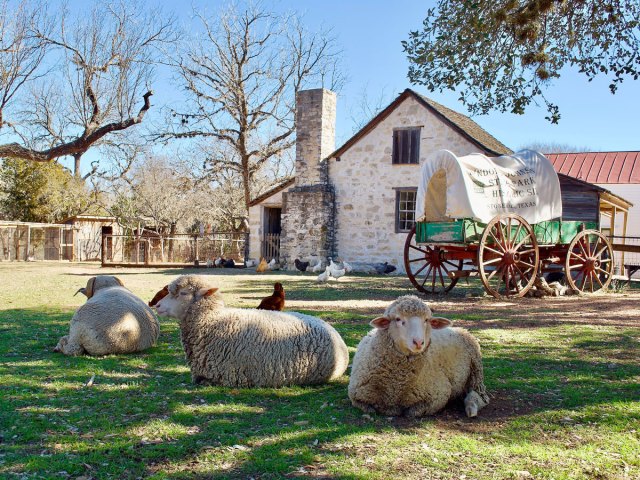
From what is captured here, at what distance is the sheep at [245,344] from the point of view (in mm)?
5402

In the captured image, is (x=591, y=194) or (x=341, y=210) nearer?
(x=591, y=194)

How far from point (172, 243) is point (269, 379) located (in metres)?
26.9

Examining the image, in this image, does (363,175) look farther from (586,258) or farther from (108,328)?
(108,328)

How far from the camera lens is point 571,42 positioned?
29.5ft

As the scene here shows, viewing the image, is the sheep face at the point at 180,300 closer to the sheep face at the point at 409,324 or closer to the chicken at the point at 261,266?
the sheep face at the point at 409,324

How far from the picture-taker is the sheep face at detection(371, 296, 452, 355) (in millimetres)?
4371

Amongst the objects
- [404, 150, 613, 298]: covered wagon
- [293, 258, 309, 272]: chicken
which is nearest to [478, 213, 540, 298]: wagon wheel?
[404, 150, 613, 298]: covered wagon

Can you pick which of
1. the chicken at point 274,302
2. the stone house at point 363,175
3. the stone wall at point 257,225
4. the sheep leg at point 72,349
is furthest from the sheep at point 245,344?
the stone wall at point 257,225

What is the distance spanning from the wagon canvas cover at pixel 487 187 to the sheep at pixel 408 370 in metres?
7.68

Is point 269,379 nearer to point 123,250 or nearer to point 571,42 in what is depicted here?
point 571,42

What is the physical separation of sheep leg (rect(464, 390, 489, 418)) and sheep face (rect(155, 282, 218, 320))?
261 centimetres

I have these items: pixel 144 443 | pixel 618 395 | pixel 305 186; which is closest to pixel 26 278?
pixel 305 186

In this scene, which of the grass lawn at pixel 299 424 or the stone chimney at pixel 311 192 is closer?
the grass lawn at pixel 299 424

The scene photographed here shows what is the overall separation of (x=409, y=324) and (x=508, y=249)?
8688 mm
